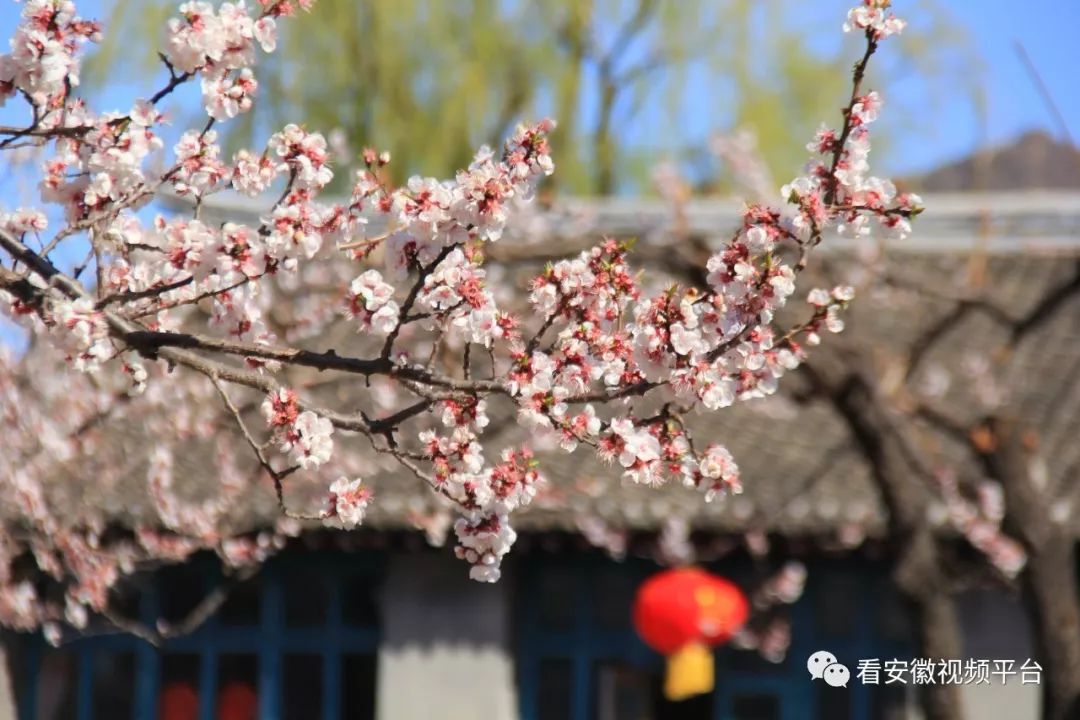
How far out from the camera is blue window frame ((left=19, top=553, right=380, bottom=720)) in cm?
1234

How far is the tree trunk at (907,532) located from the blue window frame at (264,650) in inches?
203

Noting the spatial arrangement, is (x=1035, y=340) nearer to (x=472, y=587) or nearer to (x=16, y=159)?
(x=472, y=587)

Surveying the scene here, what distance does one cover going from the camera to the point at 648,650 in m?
12.0

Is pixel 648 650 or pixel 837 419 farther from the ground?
pixel 837 419

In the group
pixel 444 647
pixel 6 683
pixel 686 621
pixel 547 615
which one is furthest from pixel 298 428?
pixel 547 615

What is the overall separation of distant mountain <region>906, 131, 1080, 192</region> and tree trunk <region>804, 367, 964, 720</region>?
21.2 m

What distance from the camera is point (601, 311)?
400 cm

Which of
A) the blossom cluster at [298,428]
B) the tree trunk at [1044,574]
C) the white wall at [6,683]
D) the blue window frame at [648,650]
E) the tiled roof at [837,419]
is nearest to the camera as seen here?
the blossom cluster at [298,428]

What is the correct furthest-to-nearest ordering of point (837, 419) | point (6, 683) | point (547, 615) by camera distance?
1. point (837, 419)
2. point (547, 615)
3. point (6, 683)

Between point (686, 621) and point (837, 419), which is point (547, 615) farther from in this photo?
point (837, 419)

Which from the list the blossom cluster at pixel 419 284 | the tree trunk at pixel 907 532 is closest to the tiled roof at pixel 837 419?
the tree trunk at pixel 907 532

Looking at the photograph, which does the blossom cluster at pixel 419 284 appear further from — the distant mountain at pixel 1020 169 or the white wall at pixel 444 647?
the distant mountain at pixel 1020 169

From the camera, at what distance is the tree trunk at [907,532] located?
7828 millimetres

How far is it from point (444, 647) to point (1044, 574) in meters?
5.42
